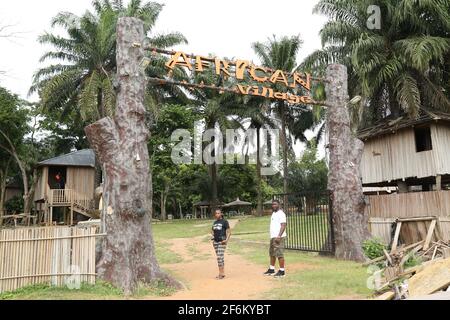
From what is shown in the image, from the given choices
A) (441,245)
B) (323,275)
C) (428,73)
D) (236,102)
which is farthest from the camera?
(236,102)

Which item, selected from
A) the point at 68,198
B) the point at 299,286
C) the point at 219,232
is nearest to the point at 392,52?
the point at 219,232

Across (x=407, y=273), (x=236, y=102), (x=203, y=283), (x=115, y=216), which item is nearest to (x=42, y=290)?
(x=115, y=216)

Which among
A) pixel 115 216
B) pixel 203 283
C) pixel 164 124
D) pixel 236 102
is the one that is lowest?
pixel 203 283

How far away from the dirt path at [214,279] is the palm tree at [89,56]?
1425 centimetres

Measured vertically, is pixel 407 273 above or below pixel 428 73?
below

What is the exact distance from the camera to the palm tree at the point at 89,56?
26172mm

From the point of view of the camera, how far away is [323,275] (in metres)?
9.97

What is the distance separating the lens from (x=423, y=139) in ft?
67.5

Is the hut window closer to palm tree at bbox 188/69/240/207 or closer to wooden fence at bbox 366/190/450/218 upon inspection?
wooden fence at bbox 366/190/450/218

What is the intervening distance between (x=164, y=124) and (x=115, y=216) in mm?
24061

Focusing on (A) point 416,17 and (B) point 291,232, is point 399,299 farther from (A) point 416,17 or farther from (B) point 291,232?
(A) point 416,17

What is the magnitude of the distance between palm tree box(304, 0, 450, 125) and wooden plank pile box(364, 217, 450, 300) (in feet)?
25.7

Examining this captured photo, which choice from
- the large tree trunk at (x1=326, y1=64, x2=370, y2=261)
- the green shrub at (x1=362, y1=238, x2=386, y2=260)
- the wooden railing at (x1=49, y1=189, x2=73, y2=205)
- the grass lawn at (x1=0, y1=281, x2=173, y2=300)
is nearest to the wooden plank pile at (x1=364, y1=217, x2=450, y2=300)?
the green shrub at (x1=362, y1=238, x2=386, y2=260)

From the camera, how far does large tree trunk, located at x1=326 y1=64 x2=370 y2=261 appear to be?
508 inches
